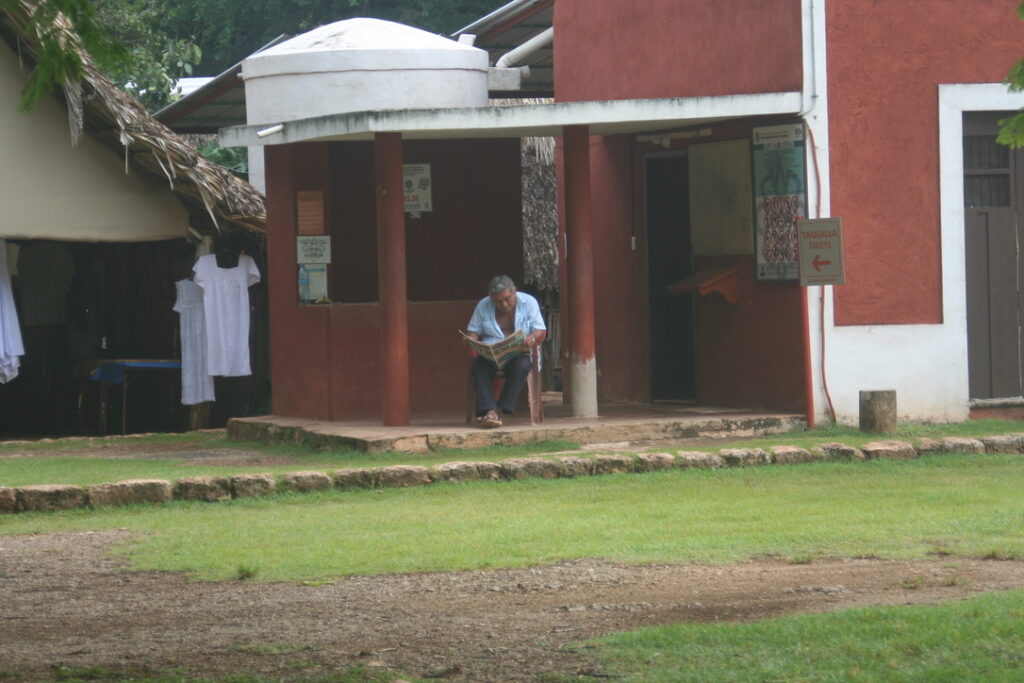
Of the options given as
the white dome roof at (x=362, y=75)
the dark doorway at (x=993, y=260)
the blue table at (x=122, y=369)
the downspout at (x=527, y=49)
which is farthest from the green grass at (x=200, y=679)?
the downspout at (x=527, y=49)

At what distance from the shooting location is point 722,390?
49.0 feet

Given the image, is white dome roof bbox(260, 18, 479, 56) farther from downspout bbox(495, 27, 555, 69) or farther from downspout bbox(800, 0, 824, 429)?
downspout bbox(800, 0, 824, 429)

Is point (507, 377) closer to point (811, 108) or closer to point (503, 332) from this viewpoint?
point (503, 332)

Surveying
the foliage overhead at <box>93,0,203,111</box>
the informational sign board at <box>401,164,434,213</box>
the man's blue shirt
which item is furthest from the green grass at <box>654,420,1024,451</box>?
the foliage overhead at <box>93,0,203,111</box>

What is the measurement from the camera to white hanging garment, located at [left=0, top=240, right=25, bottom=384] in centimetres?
1546

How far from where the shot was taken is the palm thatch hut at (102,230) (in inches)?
602

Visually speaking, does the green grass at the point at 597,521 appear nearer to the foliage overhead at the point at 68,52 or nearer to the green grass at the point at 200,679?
the green grass at the point at 200,679

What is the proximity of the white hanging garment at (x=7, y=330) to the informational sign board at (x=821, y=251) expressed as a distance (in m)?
7.48

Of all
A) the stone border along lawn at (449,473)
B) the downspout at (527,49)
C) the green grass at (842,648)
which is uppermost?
the downspout at (527,49)

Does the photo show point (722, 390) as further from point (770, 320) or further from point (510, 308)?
point (510, 308)

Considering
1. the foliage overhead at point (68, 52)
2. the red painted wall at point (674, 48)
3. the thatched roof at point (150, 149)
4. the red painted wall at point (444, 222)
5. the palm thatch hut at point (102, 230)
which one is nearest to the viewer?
the foliage overhead at point (68, 52)

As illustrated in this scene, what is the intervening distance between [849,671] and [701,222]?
31.9 ft

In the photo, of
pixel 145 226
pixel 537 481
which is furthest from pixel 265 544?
pixel 145 226

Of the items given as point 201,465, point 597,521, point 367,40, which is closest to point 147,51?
point 367,40
